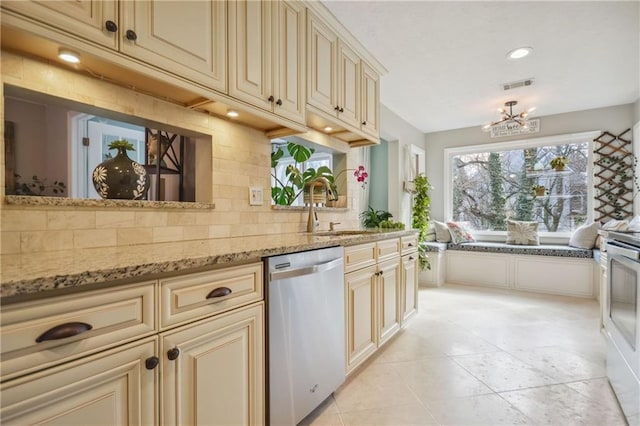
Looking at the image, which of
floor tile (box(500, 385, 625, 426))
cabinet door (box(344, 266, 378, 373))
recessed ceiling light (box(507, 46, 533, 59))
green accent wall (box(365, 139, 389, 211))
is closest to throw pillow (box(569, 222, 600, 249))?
green accent wall (box(365, 139, 389, 211))

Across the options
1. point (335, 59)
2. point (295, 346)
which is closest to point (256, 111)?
point (335, 59)

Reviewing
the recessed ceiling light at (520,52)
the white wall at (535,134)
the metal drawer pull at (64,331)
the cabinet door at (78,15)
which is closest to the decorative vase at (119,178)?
the cabinet door at (78,15)

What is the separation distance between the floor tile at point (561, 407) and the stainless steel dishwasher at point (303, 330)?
1019 mm

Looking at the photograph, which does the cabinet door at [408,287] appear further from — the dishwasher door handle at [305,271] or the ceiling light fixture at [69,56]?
the ceiling light fixture at [69,56]

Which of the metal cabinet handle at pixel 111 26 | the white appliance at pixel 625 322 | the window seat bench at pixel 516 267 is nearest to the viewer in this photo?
the metal cabinet handle at pixel 111 26

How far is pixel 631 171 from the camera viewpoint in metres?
3.80

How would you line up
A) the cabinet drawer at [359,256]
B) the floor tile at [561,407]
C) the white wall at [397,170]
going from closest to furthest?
the floor tile at [561,407] < the cabinet drawer at [359,256] < the white wall at [397,170]

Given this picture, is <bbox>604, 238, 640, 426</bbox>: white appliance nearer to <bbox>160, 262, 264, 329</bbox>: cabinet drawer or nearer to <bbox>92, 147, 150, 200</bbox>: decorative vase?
<bbox>160, 262, 264, 329</bbox>: cabinet drawer

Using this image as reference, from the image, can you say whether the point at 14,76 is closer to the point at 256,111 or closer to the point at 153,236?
the point at 153,236

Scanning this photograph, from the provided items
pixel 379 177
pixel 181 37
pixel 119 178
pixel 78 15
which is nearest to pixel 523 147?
pixel 379 177

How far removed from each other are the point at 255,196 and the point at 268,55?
79cm

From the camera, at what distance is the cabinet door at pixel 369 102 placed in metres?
2.43

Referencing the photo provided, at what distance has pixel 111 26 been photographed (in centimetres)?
98

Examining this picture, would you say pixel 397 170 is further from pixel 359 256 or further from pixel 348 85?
pixel 359 256
